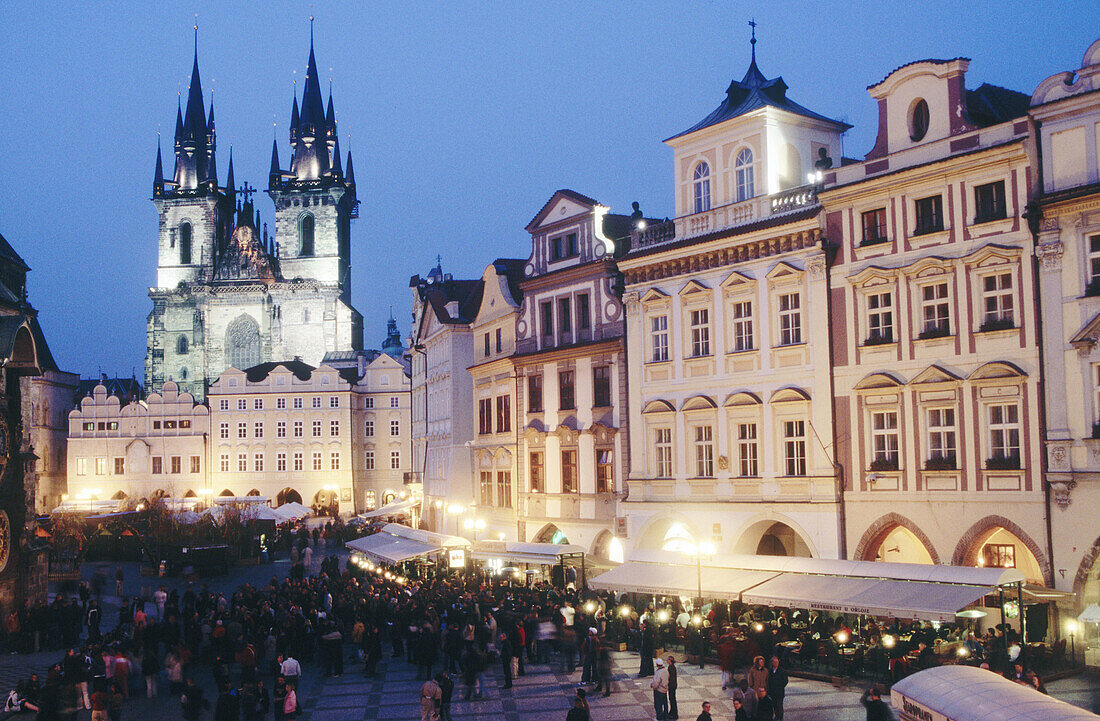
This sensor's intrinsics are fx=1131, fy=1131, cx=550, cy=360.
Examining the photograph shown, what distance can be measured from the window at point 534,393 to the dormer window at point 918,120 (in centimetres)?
1698

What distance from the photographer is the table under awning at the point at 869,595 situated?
21.3 metres

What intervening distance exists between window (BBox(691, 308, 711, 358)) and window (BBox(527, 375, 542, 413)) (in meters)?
8.53

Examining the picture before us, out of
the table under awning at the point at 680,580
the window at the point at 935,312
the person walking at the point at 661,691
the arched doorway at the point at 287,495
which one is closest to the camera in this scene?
the person walking at the point at 661,691

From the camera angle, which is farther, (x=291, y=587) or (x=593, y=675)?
(x=291, y=587)

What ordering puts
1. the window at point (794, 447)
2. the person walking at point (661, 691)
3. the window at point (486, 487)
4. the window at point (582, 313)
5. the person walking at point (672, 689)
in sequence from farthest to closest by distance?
the window at point (486, 487)
the window at point (582, 313)
the window at point (794, 447)
the person walking at point (672, 689)
the person walking at point (661, 691)

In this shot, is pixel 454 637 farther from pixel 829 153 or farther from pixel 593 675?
pixel 829 153

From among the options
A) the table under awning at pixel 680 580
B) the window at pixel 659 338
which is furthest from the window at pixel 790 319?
the table under awning at pixel 680 580

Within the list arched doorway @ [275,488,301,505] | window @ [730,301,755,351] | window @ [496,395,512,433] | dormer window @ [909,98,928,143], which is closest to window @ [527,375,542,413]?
window @ [496,395,512,433]

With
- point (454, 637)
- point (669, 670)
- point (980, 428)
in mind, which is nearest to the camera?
point (669, 670)

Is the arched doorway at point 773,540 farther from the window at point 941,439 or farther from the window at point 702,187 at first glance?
the window at point 702,187

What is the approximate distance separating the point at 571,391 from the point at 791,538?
1021 cm

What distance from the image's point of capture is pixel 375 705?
22281 millimetres

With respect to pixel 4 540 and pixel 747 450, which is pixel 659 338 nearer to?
pixel 747 450

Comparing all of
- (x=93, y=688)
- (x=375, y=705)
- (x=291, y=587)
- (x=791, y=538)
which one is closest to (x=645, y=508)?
(x=791, y=538)
